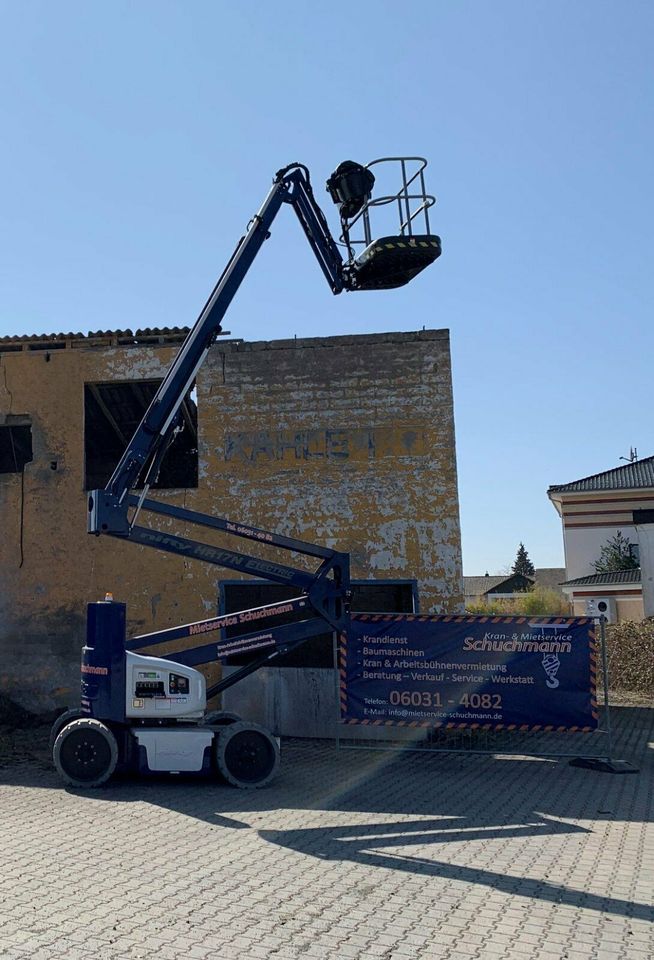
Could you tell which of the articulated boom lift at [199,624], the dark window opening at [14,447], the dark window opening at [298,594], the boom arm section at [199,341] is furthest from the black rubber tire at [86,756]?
the dark window opening at [14,447]

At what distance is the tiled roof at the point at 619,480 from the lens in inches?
1609

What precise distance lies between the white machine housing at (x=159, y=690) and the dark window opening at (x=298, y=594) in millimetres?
3896

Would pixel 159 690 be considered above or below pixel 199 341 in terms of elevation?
below

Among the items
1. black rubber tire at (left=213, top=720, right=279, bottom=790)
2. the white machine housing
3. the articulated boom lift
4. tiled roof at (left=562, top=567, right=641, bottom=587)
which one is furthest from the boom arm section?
tiled roof at (left=562, top=567, right=641, bottom=587)

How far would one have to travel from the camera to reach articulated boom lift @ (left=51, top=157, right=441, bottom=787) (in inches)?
429

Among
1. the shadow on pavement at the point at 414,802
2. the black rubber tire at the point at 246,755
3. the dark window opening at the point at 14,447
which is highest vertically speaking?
the dark window opening at the point at 14,447

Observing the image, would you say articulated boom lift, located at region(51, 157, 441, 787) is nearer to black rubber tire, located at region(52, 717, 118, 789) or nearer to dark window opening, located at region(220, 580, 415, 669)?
black rubber tire, located at region(52, 717, 118, 789)

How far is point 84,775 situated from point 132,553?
580cm

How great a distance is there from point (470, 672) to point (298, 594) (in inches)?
195

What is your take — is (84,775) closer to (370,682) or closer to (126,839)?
(126,839)

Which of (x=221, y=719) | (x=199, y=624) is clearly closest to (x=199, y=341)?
(x=199, y=624)

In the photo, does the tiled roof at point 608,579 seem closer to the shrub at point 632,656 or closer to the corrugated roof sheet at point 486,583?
the shrub at point 632,656

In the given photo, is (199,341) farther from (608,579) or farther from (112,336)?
(608,579)

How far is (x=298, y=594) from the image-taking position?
54.9ft
